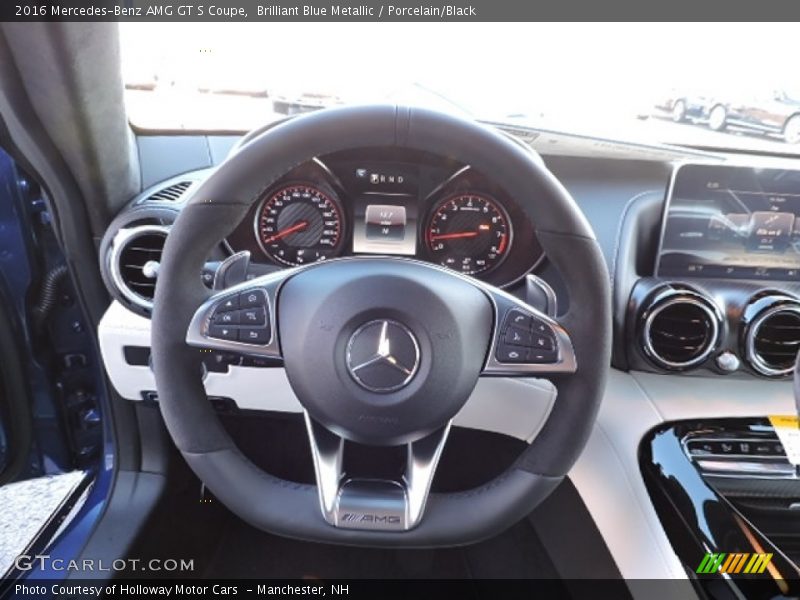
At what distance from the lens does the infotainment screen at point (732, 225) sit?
1.58 meters

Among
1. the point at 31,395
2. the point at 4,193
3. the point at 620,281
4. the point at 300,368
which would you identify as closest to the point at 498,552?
the point at 620,281

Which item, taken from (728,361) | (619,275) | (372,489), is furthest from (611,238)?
(372,489)

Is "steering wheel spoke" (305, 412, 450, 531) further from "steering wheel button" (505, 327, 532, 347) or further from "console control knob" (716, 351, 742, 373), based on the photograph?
"console control knob" (716, 351, 742, 373)

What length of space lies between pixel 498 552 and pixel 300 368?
3.93 feet

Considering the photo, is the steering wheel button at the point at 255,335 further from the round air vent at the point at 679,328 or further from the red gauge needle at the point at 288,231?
the round air vent at the point at 679,328

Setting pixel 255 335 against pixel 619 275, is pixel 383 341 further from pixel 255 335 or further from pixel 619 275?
pixel 619 275

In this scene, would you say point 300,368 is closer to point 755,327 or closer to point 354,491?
point 354,491

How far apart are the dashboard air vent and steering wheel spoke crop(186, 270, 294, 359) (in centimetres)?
57

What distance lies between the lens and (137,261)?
5.16 feet

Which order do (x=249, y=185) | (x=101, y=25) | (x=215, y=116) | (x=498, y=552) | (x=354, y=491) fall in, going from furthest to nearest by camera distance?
(x=498, y=552) < (x=215, y=116) < (x=101, y=25) < (x=354, y=491) < (x=249, y=185)

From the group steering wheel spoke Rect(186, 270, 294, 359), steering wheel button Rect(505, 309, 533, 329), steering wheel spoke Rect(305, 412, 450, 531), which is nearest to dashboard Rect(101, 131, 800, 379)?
steering wheel button Rect(505, 309, 533, 329)

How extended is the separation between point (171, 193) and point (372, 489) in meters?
0.90

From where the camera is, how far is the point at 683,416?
1.56 meters

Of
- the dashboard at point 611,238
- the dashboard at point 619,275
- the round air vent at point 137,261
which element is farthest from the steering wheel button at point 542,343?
the round air vent at point 137,261
